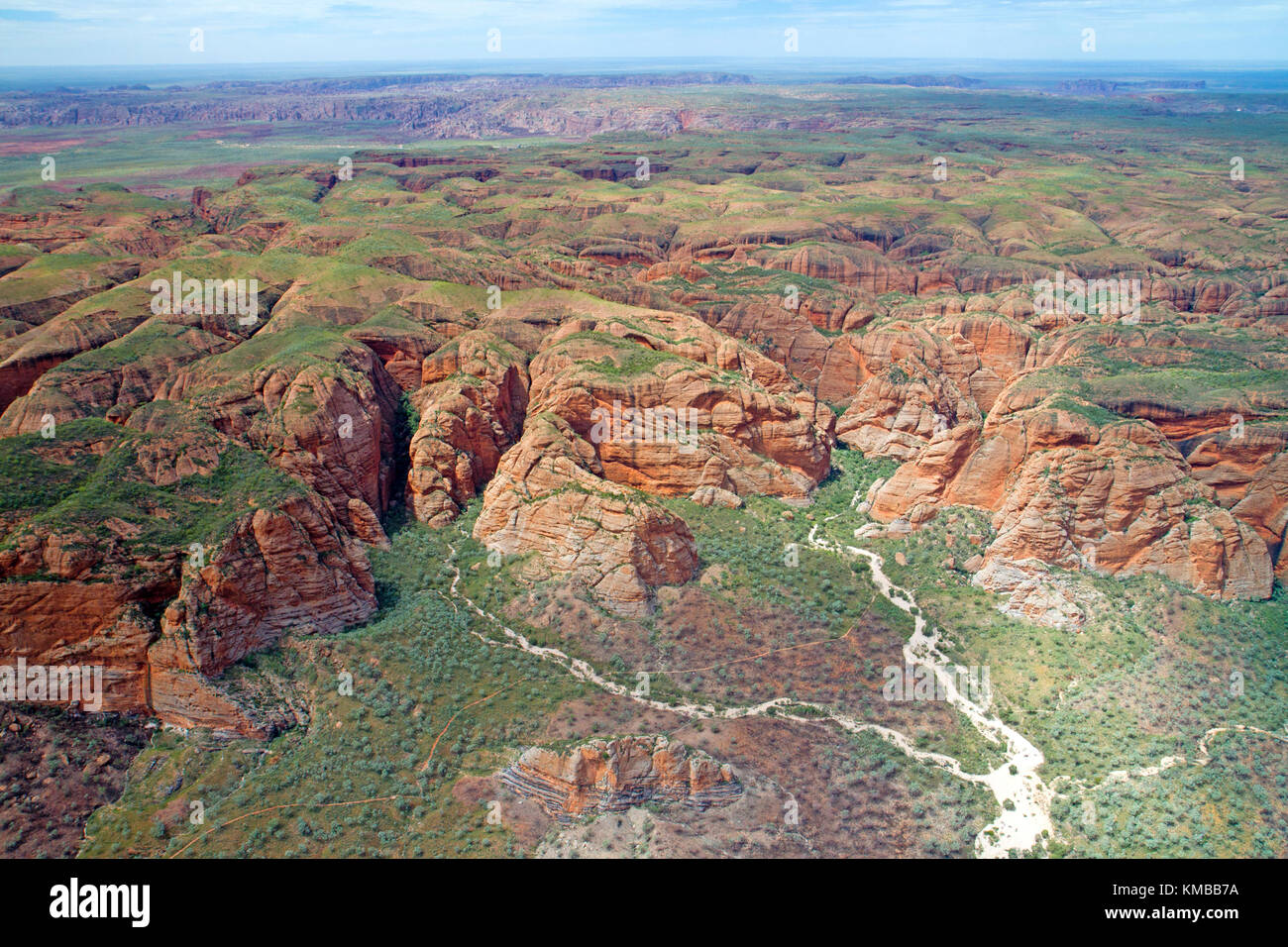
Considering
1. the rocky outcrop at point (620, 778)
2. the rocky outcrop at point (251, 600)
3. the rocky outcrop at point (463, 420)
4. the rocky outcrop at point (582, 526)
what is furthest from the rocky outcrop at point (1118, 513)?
the rocky outcrop at point (251, 600)

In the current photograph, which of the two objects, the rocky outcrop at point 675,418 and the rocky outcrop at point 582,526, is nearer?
the rocky outcrop at point 582,526

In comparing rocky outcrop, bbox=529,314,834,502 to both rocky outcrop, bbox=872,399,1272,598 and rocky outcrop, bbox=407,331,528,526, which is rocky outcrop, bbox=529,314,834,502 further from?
rocky outcrop, bbox=872,399,1272,598

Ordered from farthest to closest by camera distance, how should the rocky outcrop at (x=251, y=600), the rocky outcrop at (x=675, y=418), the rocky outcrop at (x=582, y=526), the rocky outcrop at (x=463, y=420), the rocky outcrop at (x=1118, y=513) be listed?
the rocky outcrop at (x=463, y=420), the rocky outcrop at (x=675, y=418), the rocky outcrop at (x=582, y=526), the rocky outcrop at (x=1118, y=513), the rocky outcrop at (x=251, y=600)

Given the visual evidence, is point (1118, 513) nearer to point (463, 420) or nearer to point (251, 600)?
point (463, 420)

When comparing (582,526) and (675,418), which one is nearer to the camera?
(582,526)

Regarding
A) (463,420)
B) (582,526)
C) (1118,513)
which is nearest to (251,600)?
(582,526)

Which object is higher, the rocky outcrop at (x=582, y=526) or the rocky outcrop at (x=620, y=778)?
the rocky outcrop at (x=582, y=526)

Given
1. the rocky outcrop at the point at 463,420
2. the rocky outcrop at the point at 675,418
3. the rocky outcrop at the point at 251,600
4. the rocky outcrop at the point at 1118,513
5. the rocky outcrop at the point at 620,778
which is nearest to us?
the rocky outcrop at the point at 620,778

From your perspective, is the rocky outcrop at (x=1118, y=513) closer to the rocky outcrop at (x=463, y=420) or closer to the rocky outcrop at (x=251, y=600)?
the rocky outcrop at (x=463, y=420)
